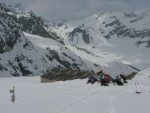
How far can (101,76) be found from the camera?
47.2 meters

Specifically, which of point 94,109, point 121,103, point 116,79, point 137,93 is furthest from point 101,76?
point 94,109

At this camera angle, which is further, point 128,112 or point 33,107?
point 33,107

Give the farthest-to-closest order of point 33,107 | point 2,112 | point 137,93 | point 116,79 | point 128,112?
1. point 116,79
2. point 137,93
3. point 33,107
4. point 2,112
5. point 128,112

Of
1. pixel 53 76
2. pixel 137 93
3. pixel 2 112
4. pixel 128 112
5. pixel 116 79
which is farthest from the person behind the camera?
pixel 53 76

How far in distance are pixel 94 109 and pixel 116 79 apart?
23.6 metres

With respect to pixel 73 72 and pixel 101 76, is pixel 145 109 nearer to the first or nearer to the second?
pixel 101 76

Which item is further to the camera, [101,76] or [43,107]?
[101,76]

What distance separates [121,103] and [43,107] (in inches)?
173

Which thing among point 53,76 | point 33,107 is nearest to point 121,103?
point 33,107

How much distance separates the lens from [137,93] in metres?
32.4

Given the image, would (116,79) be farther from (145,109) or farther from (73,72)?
(73,72)

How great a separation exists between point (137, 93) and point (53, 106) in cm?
899

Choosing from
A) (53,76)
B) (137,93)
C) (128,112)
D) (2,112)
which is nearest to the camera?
(128,112)

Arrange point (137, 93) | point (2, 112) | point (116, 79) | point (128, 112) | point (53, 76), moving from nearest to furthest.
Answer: point (128, 112) → point (2, 112) → point (137, 93) → point (116, 79) → point (53, 76)
